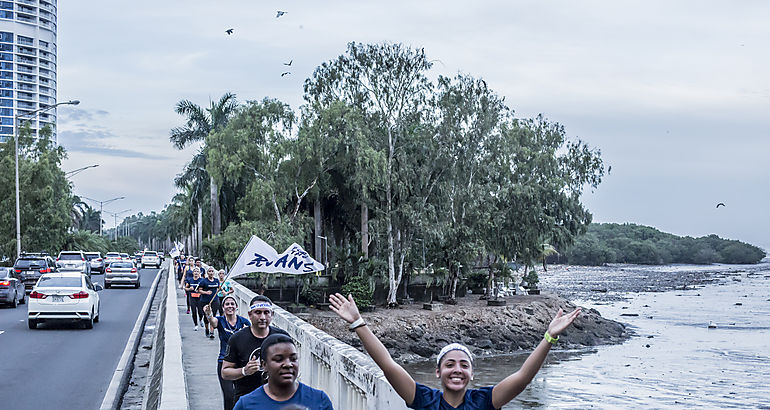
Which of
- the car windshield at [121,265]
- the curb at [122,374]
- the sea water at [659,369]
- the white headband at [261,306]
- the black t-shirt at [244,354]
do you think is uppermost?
the white headband at [261,306]

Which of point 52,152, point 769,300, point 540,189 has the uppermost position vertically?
point 52,152

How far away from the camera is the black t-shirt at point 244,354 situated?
7.68 meters

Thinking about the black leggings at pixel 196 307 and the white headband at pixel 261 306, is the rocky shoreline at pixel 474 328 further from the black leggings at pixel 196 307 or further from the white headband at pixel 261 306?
the white headband at pixel 261 306

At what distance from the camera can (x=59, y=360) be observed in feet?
61.0

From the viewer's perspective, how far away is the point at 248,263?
16.4m

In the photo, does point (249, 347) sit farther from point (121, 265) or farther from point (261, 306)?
point (121, 265)

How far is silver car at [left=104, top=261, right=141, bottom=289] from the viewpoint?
4688 centimetres

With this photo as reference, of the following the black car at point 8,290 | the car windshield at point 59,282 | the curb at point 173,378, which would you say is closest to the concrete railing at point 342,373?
the curb at point 173,378

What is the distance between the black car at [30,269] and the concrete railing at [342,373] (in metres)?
34.2

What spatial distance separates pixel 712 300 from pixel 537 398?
63341mm

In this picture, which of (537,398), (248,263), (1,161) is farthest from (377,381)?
(1,161)

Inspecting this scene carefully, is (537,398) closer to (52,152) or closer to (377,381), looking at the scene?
(377,381)

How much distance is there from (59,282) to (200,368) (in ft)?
36.8

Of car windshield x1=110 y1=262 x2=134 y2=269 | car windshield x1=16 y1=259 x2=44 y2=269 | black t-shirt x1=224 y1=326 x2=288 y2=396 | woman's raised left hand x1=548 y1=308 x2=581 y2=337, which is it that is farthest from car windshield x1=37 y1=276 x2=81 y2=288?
car windshield x1=110 y1=262 x2=134 y2=269
